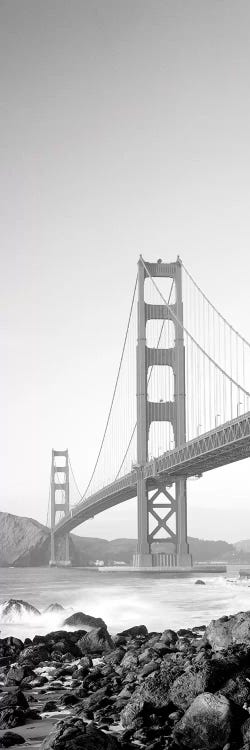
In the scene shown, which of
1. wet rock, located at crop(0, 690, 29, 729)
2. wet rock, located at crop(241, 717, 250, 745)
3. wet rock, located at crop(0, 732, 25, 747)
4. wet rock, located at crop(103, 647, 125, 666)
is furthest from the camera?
wet rock, located at crop(103, 647, 125, 666)

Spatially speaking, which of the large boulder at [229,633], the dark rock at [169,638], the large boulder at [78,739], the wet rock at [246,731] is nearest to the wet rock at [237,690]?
the wet rock at [246,731]

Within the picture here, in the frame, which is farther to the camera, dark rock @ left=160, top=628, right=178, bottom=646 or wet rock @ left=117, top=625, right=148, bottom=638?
wet rock @ left=117, top=625, right=148, bottom=638

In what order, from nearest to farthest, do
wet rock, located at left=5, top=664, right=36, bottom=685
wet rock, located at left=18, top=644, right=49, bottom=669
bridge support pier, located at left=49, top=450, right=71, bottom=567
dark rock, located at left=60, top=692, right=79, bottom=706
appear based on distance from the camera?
dark rock, located at left=60, top=692, right=79, bottom=706
wet rock, located at left=5, top=664, right=36, bottom=685
wet rock, located at left=18, top=644, right=49, bottom=669
bridge support pier, located at left=49, top=450, right=71, bottom=567

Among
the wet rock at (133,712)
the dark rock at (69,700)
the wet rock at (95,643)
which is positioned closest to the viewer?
the wet rock at (133,712)

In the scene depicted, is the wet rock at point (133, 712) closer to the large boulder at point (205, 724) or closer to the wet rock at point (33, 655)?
the large boulder at point (205, 724)

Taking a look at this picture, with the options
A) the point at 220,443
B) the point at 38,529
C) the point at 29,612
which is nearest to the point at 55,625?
the point at 29,612

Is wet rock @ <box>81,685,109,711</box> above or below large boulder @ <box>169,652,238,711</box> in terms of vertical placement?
below

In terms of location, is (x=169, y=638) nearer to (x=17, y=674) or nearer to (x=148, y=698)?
(x=17, y=674)

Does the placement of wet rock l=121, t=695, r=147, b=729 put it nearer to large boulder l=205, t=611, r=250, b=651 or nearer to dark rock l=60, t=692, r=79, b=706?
dark rock l=60, t=692, r=79, b=706

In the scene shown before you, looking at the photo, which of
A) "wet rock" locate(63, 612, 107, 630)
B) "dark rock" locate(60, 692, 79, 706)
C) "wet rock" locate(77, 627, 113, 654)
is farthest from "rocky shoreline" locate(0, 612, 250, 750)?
"wet rock" locate(63, 612, 107, 630)
